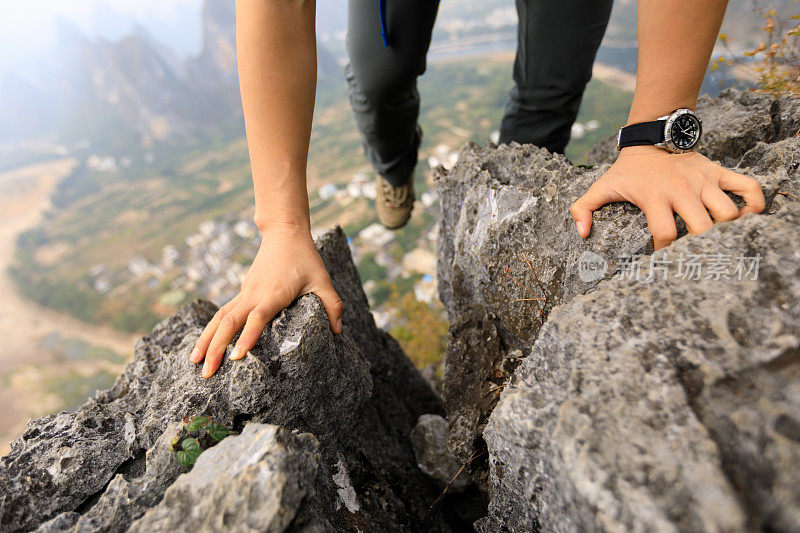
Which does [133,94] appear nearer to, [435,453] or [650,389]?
[435,453]

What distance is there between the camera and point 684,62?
1.88 meters

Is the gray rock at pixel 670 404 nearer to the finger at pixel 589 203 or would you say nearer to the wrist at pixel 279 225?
the finger at pixel 589 203

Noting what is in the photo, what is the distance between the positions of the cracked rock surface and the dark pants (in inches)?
53.6

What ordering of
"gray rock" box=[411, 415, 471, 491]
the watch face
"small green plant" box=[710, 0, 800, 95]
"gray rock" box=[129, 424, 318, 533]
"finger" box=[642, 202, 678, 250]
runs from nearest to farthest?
"gray rock" box=[129, 424, 318, 533]
"finger" box=[642, 202, 678, 250]
the watch face
"gray rock" box=[411, 415, 471, 491]
"small green plant" box=[710, 0, 800, 95]

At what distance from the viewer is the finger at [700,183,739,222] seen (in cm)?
155

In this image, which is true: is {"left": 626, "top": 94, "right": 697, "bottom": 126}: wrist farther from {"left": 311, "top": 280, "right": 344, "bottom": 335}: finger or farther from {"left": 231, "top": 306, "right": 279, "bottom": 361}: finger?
{"left": 231, "top": 306, "right": 279, "bottom": 361}: finger

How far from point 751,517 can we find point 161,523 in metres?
1.63

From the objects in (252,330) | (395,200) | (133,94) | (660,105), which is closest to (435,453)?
(252,330)

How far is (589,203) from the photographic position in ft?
6.48

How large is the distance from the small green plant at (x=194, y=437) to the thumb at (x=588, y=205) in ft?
6.46

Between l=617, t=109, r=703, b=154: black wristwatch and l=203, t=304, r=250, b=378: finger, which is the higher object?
l=617, t=109, r=703, b=154: black wristwatch

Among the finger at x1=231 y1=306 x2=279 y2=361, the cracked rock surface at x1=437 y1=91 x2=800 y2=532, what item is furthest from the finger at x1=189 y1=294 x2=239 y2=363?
the cracked rock surface at x1=437 y1=91 x2=800 y2=532

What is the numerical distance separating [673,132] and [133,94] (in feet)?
400

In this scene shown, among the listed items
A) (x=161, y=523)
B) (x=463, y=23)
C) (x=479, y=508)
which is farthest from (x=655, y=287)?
(x=463, y=23)
